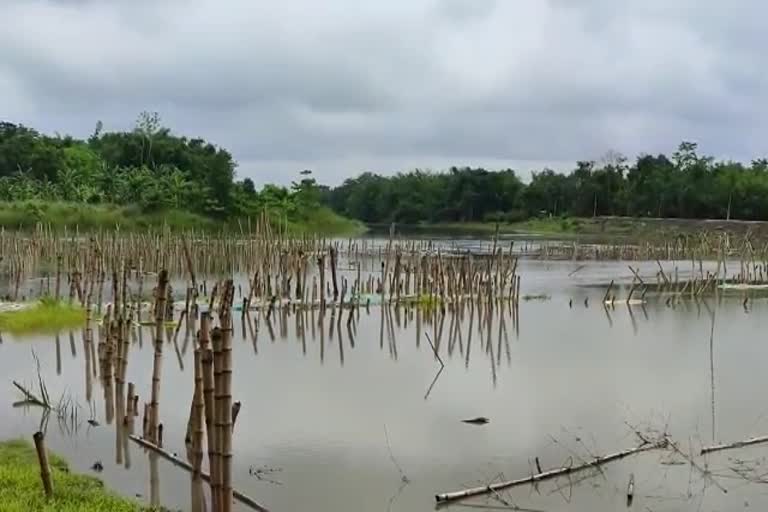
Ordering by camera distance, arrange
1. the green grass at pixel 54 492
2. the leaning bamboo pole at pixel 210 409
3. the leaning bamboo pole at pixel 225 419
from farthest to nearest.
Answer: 1. the green grass at pixel 54 492
2. the leaning bamboo pole at pixel 210 409
3. the leaning bamboo pole at pixel 225 419

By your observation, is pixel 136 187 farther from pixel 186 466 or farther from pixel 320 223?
pixel 186 466

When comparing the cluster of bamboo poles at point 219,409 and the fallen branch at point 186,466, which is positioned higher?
the cluster of bamboo poles at point 219,409

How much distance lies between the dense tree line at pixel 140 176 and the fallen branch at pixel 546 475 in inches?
1229

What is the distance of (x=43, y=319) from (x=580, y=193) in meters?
55.5

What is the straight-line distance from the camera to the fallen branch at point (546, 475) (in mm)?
7453

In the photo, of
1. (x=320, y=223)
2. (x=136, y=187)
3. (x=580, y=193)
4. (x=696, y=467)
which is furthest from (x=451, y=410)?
(x=580, y=193)

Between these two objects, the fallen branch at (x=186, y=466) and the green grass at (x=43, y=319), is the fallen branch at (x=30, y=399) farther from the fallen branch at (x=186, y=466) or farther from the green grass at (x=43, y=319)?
the green grass at (x=43, y=319)

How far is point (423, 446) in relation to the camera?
9320mm

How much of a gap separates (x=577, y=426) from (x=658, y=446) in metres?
1.37

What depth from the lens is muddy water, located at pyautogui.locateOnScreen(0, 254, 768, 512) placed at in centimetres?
795

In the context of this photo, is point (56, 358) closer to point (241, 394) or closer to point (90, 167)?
point (241, 394)

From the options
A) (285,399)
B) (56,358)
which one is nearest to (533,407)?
(285,399)

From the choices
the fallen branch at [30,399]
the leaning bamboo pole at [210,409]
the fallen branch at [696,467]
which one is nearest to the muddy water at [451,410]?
the fallen branch at [696,467]

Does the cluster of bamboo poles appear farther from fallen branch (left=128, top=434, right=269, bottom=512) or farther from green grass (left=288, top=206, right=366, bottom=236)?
green grass (left=288, top=206, right=366, bottom=236)
